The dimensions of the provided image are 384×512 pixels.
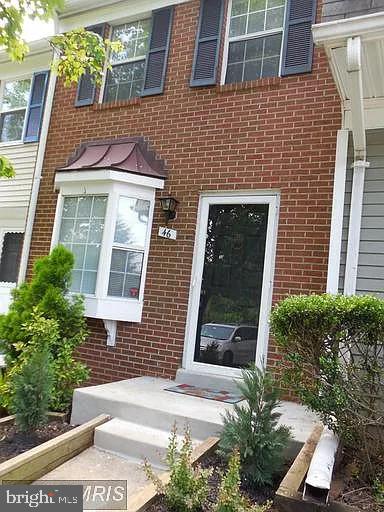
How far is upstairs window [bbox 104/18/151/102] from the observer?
6.39 metres

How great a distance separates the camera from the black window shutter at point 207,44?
5.70 metres

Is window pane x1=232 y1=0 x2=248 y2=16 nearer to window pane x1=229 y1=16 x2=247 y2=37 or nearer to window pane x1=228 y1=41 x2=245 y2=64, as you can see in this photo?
window pane x1=229 y1=16 x2=247 y2=37

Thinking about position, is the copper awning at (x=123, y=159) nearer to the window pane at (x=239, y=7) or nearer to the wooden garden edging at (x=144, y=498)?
the window pane at (x=239, y=7)

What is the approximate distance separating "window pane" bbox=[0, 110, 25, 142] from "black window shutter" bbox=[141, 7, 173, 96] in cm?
294

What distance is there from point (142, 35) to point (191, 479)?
5.98 metres

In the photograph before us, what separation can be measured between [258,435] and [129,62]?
17.9 ft

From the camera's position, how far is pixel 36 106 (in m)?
7.56

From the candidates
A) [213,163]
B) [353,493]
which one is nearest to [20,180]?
→ [213,163]

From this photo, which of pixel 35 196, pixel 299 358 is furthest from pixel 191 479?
pixel 35 196

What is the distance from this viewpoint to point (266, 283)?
503 cm

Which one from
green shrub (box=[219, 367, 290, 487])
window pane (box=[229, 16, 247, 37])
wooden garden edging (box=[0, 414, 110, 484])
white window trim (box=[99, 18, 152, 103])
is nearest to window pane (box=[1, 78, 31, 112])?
white window trim (box=[99, 18, 152, 103])

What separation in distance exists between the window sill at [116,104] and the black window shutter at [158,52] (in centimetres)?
14

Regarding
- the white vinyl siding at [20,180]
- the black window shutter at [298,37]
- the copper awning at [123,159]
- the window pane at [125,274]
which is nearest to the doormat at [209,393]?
the window pane at [125,274]

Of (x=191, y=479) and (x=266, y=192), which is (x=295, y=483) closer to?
(x=191, y=479)
